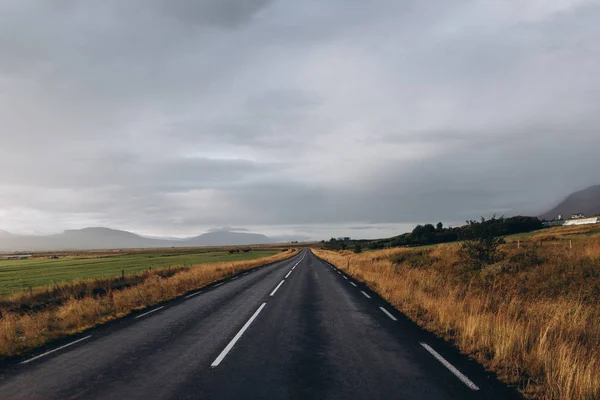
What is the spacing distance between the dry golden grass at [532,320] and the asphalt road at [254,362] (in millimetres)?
563

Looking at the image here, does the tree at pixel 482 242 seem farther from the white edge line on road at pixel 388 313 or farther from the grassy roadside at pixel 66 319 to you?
the grassy roadside at pixel 66 319

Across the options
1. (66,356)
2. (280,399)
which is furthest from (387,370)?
(66,356)

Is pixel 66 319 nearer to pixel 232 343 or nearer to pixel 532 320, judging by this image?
pixel 232 343

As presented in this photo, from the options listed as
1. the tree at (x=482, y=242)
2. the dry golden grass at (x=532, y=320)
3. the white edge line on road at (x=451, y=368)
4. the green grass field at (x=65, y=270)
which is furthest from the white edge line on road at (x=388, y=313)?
the green grass field at (x=65, y=270)

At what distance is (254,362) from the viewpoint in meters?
6.36

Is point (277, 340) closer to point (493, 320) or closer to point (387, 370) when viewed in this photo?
point (387, 370)

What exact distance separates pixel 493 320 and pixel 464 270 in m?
16.4

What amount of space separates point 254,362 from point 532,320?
6.82 m

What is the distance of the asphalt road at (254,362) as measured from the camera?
5051 mm

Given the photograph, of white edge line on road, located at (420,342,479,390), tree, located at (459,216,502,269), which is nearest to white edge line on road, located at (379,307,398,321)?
white edge line on road, located at (420,342,479,390)

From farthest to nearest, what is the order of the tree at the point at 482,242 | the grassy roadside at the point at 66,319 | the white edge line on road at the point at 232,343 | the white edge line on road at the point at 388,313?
the tree at the point at 482,242
the white edge line on road at the point at 388,313
the grassy roadside at the point at 66,319
the white edge line on road at the point at 232,343

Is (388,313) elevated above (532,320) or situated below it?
below

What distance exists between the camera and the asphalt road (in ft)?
16.6

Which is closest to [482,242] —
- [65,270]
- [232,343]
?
[232,343]
